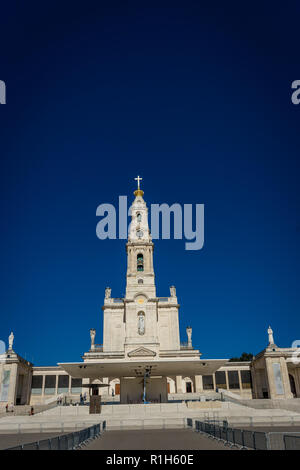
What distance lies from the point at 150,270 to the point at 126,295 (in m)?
6.14

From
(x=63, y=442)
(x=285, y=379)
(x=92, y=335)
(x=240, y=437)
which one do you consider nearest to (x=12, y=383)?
(x=92, y=335)

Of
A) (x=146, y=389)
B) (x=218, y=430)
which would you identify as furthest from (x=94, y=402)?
(x=218, y=430)

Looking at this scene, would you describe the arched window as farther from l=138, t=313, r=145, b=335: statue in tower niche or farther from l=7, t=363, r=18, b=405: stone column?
l=7, t=363, r=18, b=405: stone column

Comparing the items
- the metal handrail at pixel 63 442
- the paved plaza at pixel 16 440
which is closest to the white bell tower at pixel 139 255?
the paved plaza at pixel 16 440

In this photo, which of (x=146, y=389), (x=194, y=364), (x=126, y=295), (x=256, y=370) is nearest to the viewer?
(x=194, y=364)

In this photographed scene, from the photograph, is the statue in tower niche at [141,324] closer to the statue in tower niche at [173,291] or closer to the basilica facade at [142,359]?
the basilica facade at [142,359]

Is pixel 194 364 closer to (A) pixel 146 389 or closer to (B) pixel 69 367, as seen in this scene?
(A) pixel 146 389

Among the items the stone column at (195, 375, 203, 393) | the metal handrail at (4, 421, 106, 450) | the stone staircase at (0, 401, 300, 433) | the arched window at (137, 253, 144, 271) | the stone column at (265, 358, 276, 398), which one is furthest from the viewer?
the arched window at (137, 253, 144, 271)

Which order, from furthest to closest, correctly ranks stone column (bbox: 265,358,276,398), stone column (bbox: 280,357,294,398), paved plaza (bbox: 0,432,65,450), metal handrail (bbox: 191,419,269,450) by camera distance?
1. stone column (bbox: 265,358,276,398)
2. stone column (bbox: 280,357,294,398)
3. paved plaza (bbox: 0,432,65,450)
4. metal handrail (bbox: 191,419,269,450)

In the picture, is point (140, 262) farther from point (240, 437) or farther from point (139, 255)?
point (240, 437)

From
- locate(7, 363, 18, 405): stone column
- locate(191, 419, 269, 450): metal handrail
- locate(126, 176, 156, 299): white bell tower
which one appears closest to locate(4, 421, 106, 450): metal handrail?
locate(191, 419, 269, 450): metal handrail
